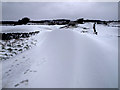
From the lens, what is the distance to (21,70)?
4805mm

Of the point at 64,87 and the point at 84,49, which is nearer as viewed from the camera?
the point at 64,87

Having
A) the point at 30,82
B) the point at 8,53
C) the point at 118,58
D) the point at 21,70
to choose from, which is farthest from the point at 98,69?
the point at 8,53

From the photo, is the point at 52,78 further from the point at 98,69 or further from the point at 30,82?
the point at 98,69

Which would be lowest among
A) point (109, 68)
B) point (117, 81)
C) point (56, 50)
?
point (117, 81)

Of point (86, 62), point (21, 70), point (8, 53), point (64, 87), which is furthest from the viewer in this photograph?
point (8, 53)

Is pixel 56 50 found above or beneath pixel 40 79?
above

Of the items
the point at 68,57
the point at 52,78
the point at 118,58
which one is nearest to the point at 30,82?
the point at 52,78

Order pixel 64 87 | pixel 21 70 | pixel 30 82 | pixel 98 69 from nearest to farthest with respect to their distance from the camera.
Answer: pixel 64 87
pixel 30 82
pixel 98 69
pixel 21 70

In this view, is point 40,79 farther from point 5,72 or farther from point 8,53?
point 8,53

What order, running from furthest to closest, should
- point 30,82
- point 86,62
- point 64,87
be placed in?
point 86,62
point 30,82
point 64,87

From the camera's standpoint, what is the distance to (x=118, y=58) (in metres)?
5.30

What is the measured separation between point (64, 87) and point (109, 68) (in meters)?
1.71

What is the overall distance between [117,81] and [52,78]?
6.09 feet

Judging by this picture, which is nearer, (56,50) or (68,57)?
(68,57)
